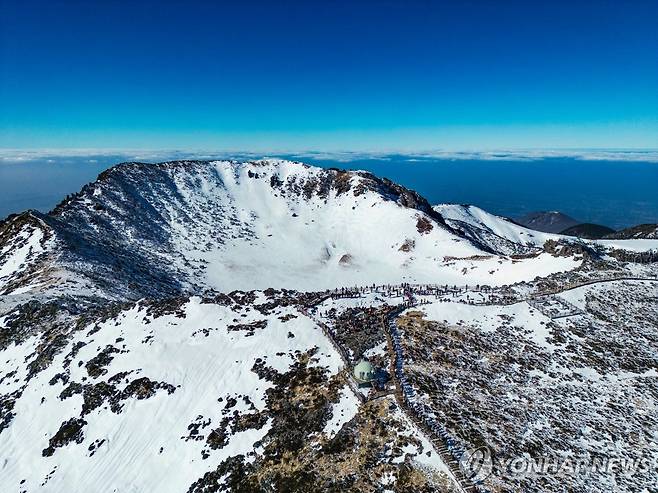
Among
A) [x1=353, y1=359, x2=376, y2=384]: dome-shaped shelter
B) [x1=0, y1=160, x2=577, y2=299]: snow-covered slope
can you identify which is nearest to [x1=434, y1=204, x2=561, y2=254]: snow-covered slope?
[x1=0, y1=160, x2=577, y2=299]: snow-covered slope

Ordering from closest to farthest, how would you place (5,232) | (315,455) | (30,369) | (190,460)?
(315,455)
(190,460)
(30,369)
(5,232)

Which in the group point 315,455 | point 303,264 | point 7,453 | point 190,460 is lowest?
point 303,264

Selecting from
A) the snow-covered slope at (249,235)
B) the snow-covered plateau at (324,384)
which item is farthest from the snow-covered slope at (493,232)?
the snow-covered plateau at (324,384)

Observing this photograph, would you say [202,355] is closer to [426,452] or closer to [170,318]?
[170,318]

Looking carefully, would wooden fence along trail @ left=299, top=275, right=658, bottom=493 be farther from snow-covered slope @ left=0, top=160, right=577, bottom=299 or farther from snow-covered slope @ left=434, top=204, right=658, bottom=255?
snow-covered slope @ left=434, top=204, right=658, bottom=255

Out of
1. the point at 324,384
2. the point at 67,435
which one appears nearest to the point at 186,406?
the point at 67,435

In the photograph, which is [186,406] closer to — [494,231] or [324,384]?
[324,384]

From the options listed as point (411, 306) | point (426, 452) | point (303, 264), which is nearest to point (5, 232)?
point (303, 264)
